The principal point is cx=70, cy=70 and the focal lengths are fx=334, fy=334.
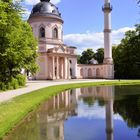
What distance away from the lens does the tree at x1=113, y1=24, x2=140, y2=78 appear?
8131cm

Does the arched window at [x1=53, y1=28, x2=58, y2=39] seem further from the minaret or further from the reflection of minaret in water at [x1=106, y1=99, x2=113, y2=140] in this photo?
the reflection of minaret in water at [x1=106, y1=99, x2=113, y2=140]

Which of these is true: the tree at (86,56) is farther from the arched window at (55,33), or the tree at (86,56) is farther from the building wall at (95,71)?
the arched window at (55,33)

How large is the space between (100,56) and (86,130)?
333 feet

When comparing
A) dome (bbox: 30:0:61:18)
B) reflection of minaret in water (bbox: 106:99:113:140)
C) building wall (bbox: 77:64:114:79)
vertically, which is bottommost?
reflection of minaret in water (bbox: 106:99:113:140)

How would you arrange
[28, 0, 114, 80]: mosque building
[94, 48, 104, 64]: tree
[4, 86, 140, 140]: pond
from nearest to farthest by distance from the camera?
[4, 86, 140, 140]: pond, [28, 0, 114, 80]: mosque building, [94, 48, 104, 64]: tree

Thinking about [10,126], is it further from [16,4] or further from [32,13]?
[32,13]

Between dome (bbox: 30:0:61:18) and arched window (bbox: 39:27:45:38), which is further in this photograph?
dome (bbox: 30:0:61:18)

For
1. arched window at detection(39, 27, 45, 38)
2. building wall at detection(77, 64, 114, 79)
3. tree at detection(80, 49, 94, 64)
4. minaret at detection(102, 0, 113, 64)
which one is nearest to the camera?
arched window at detection(39, 27, 45, 38)

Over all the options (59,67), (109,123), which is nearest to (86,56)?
(59,67)

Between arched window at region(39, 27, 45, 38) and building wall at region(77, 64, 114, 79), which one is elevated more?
arched window at region(39, 27, 45, 38)

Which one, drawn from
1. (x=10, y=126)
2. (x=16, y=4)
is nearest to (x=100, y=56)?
(x=16, y=4)

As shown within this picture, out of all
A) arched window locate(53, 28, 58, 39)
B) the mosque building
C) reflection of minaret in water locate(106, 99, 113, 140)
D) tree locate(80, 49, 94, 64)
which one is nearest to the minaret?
the mosque building

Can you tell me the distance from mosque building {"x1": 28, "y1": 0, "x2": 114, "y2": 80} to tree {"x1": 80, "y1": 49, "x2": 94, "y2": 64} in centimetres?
3266

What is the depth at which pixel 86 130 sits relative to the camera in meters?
12.8
